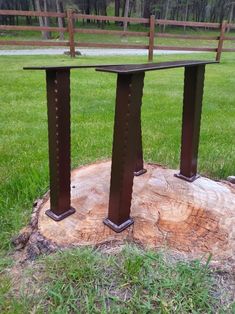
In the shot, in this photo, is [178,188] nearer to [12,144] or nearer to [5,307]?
[5,307]

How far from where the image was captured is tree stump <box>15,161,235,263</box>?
5.90 ft

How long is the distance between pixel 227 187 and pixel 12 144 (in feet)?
7.53

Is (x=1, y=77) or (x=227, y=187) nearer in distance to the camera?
(x=227, y=187)

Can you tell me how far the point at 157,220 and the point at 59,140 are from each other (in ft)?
2.29

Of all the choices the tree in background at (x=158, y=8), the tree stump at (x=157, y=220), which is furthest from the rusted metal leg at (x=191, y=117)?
the tree in background at (x=158, y=8)

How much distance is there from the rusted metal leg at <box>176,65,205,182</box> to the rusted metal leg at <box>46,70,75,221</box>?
0.84m

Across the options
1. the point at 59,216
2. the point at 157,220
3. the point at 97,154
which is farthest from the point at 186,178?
the point at 97,154

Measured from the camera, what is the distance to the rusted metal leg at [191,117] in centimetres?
220

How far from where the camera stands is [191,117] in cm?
232

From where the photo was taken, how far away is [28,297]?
1.59 meters

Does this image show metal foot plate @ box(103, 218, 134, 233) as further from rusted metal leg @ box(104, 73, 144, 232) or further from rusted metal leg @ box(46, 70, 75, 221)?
rusted metal leg @ box(46, 70, 75, 221)

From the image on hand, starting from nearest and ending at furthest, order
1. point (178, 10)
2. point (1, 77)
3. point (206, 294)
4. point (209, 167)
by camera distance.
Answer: point (206, 294), point (209, 167), point (1, 77), point (178, 10)

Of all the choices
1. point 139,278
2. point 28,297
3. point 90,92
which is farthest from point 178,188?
point 90,92

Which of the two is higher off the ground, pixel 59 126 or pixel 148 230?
pixel 59 126
